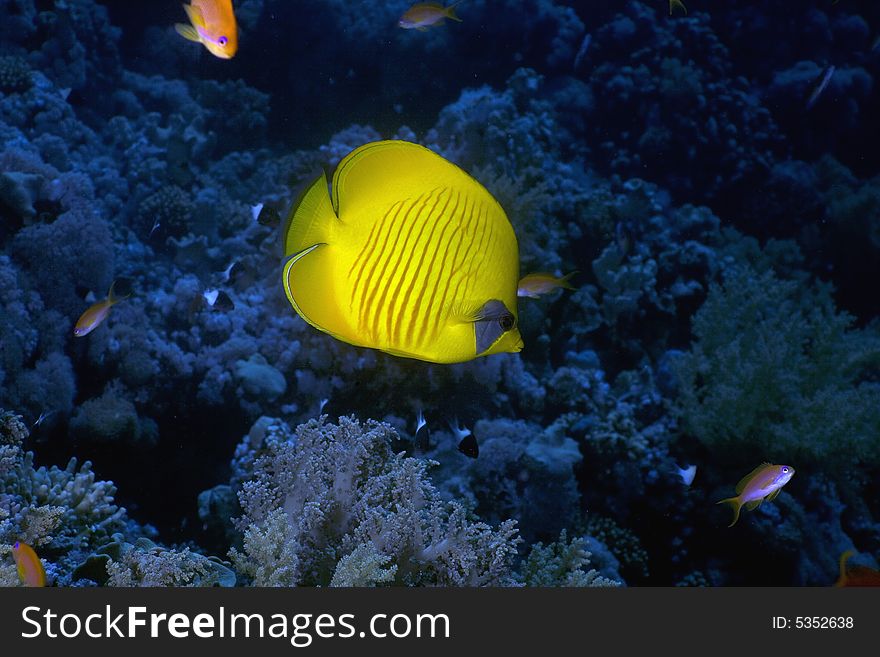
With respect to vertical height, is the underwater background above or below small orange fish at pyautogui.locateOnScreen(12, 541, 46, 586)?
below

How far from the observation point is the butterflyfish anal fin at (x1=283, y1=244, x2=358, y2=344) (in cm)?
123

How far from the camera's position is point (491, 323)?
1.25 metres

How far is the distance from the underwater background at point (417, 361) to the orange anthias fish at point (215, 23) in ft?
3.18

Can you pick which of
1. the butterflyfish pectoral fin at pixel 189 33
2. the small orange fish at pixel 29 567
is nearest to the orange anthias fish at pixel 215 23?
the butterflyfish pectoral fin at pixel 189 33

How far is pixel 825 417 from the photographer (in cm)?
436

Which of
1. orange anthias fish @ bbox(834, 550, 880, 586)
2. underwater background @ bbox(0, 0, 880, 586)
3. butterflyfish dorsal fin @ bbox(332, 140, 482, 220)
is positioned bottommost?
underwater background @ bbox(0, 0, 880, 586)

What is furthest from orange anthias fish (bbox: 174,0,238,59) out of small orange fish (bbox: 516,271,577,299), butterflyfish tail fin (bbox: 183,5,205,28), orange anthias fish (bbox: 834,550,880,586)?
orange anthias fish (bbox: 834,550,880,586)

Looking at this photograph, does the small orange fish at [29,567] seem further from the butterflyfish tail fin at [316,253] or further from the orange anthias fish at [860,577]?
the orange anthias fish at [860,577]

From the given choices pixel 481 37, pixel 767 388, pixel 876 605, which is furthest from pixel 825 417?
pixel 481 37

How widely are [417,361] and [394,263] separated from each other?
293 centimetres

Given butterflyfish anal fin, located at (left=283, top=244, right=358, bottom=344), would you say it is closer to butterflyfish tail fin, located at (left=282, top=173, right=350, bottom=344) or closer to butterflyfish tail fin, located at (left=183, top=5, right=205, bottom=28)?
butterflyfish tail fin, located at (left=282, top=173, right=350, bottom=344)

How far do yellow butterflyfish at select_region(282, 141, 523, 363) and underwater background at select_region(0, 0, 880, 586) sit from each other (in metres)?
1.26

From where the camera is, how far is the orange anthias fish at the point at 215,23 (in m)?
3.28

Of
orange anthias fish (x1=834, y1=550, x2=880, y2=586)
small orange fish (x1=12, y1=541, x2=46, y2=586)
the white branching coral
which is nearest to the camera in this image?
small orange fish (x1=12, y1=541, x2=46, y2=586)
